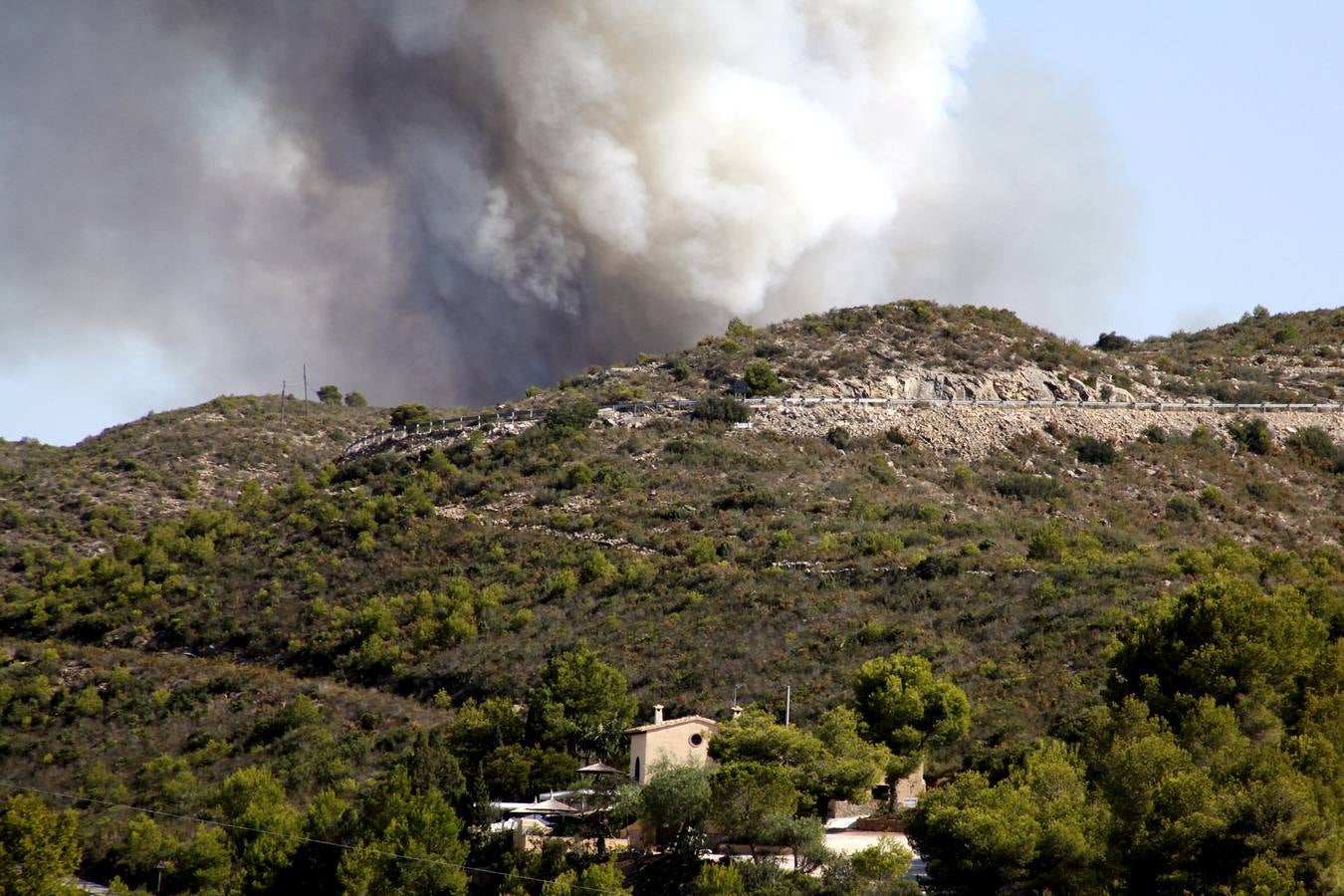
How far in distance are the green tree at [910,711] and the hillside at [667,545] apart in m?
0.85

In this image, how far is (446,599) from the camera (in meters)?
64.4

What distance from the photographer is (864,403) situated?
275ft

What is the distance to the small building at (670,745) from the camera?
149 feet

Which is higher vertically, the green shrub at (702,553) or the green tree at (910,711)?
the green shrub at (702,553)

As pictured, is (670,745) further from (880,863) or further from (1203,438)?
(1203,438)

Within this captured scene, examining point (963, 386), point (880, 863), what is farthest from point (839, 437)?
point (880, 863)

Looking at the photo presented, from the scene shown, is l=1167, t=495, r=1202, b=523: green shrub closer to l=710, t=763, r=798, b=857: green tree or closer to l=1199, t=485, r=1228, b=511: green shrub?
l=1199, t=485, r=1228, b=511: green shrub

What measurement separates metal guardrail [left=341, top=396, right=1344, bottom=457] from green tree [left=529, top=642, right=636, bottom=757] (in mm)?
32957

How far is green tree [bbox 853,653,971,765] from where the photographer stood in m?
46.3

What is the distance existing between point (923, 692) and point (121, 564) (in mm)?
39724

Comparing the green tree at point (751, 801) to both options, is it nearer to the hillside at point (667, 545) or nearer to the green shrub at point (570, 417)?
the hillside at point (667, 545)

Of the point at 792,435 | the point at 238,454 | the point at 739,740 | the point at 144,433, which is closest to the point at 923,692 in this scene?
the point at 739,740

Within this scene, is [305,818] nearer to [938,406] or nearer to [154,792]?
[154,792]

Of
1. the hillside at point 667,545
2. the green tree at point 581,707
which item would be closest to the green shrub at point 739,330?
the hillside at point 667,545
